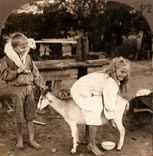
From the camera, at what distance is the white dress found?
4645 mm

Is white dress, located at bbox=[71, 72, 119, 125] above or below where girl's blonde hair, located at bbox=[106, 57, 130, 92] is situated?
below

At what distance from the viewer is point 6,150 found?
15.5 feet

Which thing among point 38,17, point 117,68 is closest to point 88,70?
point 117,68

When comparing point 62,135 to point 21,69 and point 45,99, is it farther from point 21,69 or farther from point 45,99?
point 21,69

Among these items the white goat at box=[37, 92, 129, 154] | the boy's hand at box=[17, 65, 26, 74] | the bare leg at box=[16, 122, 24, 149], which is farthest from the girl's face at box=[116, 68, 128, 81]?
the bare leg at box=[16, 122, 24, 149]

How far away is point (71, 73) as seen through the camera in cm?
473

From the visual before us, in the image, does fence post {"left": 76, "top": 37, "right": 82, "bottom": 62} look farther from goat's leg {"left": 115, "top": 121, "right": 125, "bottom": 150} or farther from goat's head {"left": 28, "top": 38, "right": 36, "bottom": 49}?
goat's leg {"left": 115, "top": 121, "right": 125, "bottom": 150}

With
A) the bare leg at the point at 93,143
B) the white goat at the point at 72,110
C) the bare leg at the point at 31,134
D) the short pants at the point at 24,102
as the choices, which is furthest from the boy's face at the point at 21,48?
the bare leg at the point at 93,143

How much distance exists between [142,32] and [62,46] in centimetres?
55

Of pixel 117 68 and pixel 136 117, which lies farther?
pixel 136 117

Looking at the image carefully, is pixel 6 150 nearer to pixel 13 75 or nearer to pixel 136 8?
pixel 13 75

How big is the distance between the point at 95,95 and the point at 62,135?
37cm

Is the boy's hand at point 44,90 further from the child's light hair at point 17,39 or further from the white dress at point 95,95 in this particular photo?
the child's light hair at point 17,39

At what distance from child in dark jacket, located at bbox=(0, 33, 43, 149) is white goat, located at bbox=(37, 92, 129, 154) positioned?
3.3 inches
